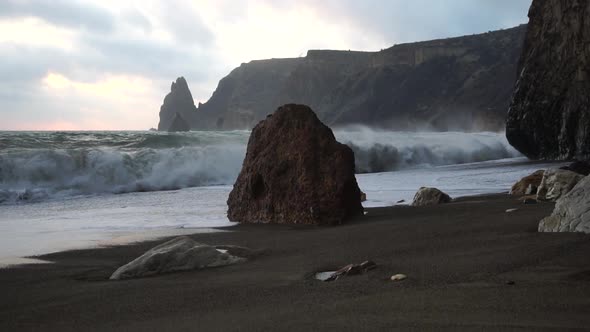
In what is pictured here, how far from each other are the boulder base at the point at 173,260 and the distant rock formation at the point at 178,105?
135 metres

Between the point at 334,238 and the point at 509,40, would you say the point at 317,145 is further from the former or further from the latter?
the point at 509,40

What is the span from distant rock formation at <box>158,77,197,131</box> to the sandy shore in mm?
134916

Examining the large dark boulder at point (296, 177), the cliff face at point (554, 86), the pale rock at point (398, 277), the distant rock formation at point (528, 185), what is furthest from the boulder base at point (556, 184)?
the cliff face at point (554, 86)

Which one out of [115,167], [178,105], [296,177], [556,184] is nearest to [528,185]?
[556,184]

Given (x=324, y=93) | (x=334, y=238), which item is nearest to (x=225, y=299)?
(x=334, y=238)

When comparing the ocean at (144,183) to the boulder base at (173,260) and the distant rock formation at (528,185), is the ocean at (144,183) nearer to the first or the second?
the distant rock formation at (528,185)

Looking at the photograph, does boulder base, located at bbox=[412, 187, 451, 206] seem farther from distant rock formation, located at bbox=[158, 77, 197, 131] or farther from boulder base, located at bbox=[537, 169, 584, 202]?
distant rock formation, located at bbox=[158, 77, 197, 131]

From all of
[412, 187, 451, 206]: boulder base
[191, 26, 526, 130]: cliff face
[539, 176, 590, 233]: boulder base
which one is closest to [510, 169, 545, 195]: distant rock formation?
[412, 187, 451, 206]: boulder base

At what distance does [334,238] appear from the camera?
4.95m

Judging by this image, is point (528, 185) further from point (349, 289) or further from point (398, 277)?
point (349, 289)

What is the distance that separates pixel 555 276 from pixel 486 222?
6.84 ft

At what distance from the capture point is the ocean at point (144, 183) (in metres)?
6.59

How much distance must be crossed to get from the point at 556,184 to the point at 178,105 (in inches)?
5420

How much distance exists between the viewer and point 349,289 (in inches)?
114
